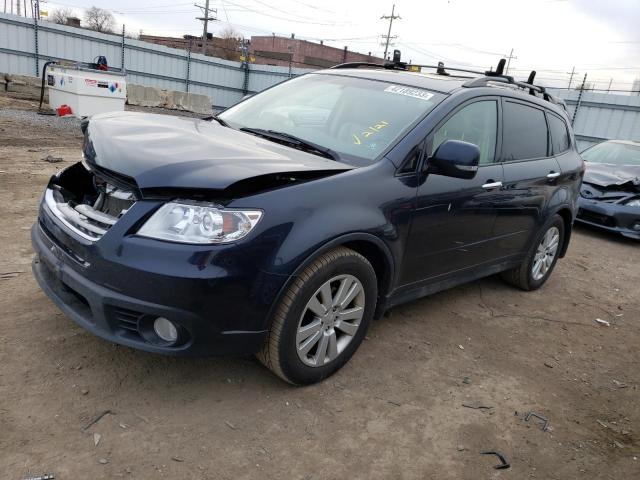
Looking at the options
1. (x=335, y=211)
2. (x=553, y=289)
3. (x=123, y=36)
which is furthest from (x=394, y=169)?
(x=123, y=36)

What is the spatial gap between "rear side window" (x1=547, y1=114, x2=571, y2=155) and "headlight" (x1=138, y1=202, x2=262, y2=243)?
139 inches

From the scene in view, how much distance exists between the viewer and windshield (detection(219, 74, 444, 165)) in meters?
3.13

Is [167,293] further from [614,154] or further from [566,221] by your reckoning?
[614,154]

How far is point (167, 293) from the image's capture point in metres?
2.20

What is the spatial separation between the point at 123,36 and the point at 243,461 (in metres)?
21.3

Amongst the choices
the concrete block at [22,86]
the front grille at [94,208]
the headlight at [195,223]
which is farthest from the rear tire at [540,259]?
the concrete block at [22,86]

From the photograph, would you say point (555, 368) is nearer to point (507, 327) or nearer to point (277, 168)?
point (507, 327)

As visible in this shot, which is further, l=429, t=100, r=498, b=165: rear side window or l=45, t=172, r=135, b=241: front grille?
l=429, t=100, r=498, b=165: rear side window

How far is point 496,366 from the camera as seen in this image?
344 centimetres

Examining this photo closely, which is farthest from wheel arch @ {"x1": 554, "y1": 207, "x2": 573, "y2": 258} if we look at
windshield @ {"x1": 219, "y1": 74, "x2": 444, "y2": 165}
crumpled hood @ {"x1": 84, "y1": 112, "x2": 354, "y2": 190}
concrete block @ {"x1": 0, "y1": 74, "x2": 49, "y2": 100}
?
concrete block @ {"x1": 0, "y1": 74, "x2": 49, "y2": 100}

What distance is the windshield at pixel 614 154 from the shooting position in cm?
877

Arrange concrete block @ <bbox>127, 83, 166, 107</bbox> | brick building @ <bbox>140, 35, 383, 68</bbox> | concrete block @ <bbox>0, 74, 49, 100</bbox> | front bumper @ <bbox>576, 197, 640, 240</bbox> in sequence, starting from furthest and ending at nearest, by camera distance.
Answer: brick building @ <bbox>140, 35, 383, 68</bbox>
concrete block @ <bbox>127, 83, 166, 107</bbox>
concrete block @ <bbox>0, 74, 49, 100</bbox>
front bumper @ <bbox>576, 197, 640, 240</bbox>

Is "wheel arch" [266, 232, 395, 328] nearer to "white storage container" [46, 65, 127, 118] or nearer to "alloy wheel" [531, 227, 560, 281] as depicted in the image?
"alloy wheel" [531, 227, 560, 281]

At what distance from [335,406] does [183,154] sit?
4.98ft
